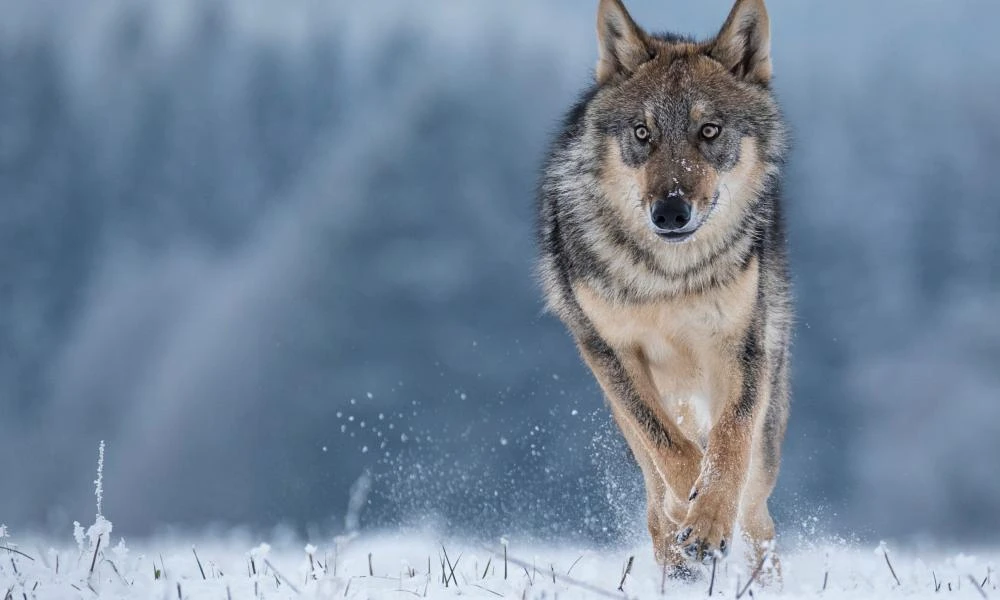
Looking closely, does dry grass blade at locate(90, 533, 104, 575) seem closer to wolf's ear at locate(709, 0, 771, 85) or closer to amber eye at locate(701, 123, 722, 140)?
amber eye at locate(701, 123, 722, 140)

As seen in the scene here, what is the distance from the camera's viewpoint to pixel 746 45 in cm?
536

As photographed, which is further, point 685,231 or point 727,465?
point 685,231

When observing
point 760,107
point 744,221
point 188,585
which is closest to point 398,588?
point 188,585

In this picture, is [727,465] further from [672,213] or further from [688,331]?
[672,213]

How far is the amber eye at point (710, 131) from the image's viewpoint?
194 inches

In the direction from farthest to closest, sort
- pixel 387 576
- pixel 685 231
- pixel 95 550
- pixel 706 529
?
pixel 685 231 < pixel 706 529 < pixel 387 576 < pixel 95 550

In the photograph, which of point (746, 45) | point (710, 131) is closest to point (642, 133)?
point (710, 131)

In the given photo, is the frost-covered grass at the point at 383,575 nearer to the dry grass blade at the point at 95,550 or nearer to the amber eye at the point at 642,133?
the dry grass blade at the point at 95,550

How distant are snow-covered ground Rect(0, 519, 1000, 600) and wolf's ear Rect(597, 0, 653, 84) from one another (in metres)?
2.62

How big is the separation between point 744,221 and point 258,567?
2980 mm

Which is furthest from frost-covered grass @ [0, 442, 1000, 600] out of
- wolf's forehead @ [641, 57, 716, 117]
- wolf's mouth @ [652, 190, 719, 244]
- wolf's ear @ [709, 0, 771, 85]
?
wolf's ear @ [709, 0, 771, 85]

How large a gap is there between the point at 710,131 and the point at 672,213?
0.56 m

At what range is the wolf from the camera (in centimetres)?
481

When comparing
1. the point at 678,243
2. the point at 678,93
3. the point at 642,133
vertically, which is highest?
the point at 678,93
